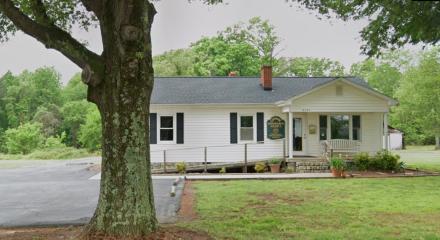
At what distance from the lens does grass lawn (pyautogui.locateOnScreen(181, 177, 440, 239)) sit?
7.51 meters

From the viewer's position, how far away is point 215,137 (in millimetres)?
21750

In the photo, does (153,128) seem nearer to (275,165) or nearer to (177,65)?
(275,165)

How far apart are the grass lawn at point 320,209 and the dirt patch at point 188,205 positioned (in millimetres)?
185

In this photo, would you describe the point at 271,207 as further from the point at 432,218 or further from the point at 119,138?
the point at 119,138

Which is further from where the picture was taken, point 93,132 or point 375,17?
point 93,132

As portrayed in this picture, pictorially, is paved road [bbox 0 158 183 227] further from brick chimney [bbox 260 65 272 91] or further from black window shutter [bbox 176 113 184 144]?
brick chimney [bbox 260 65 272 91]

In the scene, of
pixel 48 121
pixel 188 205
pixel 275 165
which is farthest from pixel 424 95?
pixel 48 121

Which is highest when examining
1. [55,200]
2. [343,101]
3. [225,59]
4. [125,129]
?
[225,59]

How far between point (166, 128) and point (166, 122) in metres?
0.30

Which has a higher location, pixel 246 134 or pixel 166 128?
pixel 166 128

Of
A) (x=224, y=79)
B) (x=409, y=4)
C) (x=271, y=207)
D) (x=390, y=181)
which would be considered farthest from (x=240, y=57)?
(x=409, y=4)

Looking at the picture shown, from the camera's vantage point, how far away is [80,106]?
54156 millimetres

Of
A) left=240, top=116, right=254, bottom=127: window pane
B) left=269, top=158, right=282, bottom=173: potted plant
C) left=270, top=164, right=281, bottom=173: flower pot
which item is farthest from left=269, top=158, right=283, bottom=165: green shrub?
left=240, top=116, right=254, bottom=127: window pane

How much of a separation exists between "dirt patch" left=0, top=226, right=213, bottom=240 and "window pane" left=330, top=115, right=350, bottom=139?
1574 centimetres
